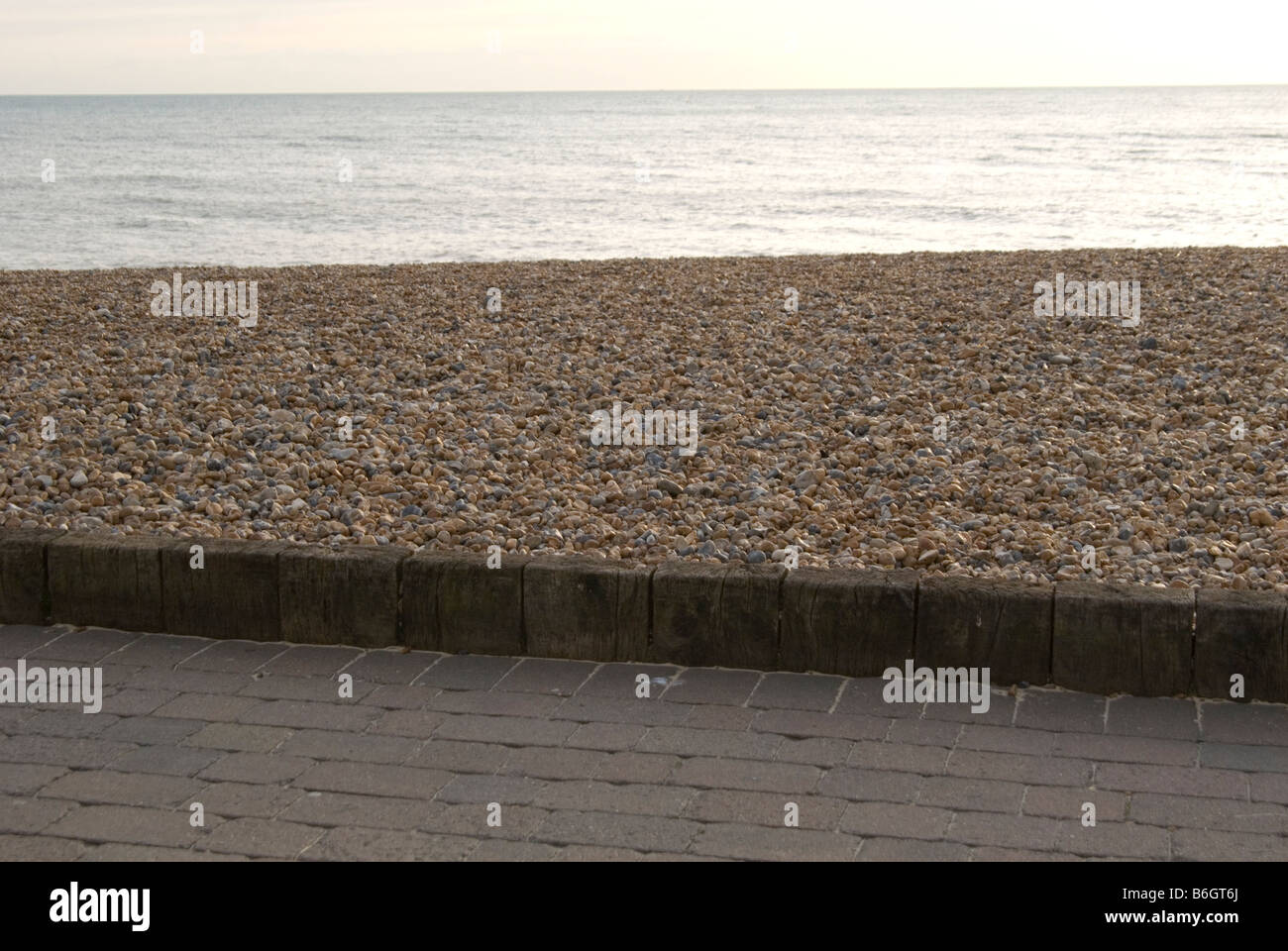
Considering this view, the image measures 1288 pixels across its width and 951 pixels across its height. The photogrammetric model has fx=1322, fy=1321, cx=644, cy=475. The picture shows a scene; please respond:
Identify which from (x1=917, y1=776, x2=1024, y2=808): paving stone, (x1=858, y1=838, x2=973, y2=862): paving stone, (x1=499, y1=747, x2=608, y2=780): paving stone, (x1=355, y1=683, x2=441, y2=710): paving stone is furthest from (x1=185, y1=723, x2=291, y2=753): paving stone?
(x1=917, y1=776, x2=1024, y2=808): paving stone

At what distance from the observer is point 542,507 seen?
516cm

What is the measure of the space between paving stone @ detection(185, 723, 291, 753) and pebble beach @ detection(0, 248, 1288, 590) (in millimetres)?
1249

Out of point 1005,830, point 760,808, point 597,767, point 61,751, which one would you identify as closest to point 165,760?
point 61,751

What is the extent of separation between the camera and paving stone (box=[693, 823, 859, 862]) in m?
2.94

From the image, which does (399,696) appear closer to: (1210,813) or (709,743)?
(709,743)

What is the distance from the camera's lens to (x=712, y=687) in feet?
12.8

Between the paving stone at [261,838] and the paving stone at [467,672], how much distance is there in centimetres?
89

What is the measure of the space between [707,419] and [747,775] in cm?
319

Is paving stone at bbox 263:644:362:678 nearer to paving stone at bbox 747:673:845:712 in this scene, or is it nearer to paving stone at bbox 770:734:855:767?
paving stone at bbox 747:673:845:712

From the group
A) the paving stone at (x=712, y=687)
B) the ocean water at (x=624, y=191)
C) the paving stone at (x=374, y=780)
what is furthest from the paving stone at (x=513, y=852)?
the ocean water at (x=624, y=191)
